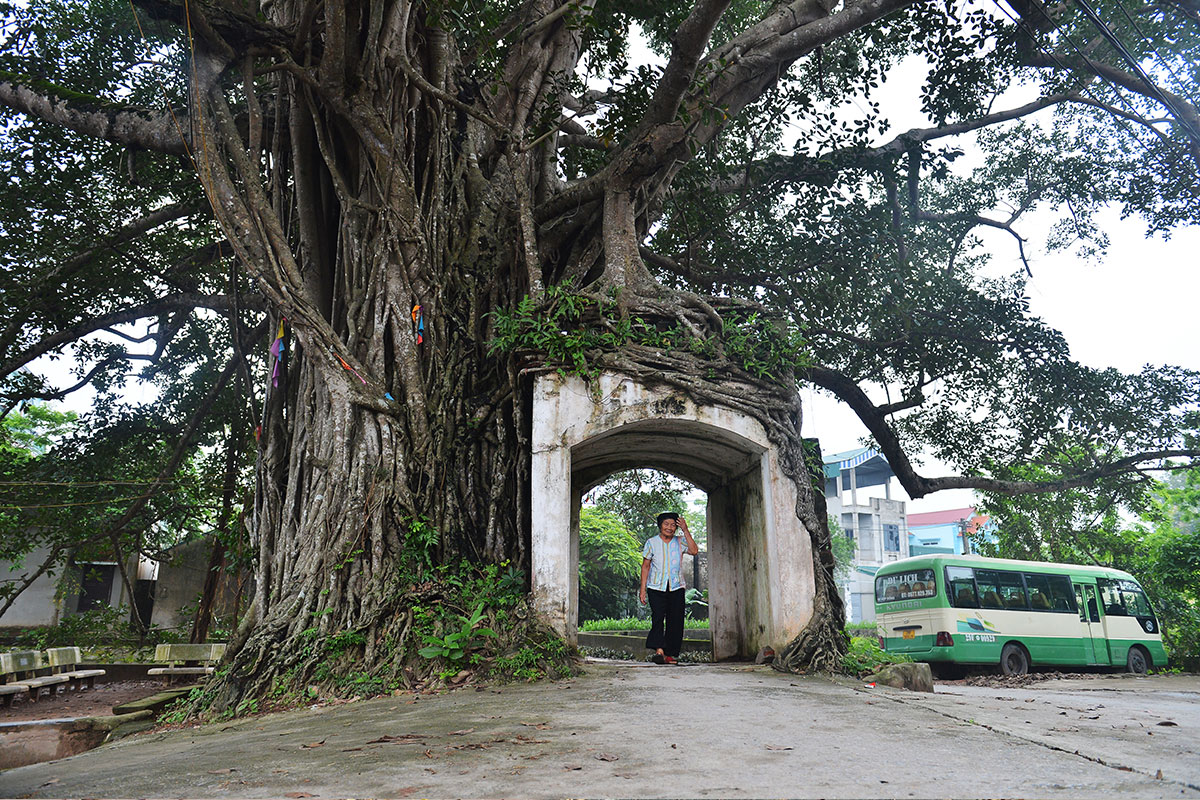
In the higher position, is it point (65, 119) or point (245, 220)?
point (65, 119)

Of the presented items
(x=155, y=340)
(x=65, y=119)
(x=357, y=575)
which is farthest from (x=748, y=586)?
(x=155, y=340)

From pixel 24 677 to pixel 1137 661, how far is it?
17.4 m

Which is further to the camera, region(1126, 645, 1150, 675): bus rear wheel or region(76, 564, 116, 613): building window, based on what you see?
region(76, 564, 116, 613): building window

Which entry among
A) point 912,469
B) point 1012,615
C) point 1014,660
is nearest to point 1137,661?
point 1014,660

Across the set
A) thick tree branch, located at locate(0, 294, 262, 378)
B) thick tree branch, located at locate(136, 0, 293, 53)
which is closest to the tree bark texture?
thick tree branch, located at locate(136, 0, 293, 53)

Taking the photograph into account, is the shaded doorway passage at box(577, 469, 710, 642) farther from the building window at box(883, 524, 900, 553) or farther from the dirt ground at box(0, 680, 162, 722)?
the building window at box(883, 524, 900, 553)

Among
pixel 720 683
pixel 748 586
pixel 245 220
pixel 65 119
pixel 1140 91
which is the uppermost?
pixel 1140 91

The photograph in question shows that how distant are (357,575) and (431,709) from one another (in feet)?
5.30

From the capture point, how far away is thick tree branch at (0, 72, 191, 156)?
7343 mm

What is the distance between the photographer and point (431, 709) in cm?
444

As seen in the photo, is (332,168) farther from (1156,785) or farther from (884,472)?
(884,472)

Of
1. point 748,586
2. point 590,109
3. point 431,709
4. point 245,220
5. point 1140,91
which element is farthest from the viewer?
point 590,109

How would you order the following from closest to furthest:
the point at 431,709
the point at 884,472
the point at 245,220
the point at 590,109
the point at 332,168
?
1. the point at 431,709
2. the point at 245,220
3. the point at 332,168
4. the point at 590,109
5. the point at 884,472

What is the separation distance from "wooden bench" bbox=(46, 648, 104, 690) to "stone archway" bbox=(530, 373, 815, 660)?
20.8 feet
